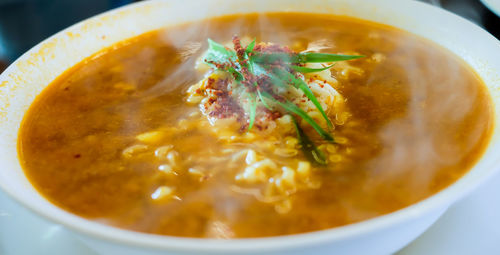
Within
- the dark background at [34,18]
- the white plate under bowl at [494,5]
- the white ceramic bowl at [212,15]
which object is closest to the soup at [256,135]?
the white ceramic bowl at [212,15]

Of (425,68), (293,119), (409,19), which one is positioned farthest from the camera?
(409,19)

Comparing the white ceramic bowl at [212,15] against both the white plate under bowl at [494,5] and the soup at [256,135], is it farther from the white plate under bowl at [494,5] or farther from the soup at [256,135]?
the white plate under bowl at [494,5]

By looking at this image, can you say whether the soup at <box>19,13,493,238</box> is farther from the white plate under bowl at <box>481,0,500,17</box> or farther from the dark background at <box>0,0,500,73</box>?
the dark background at <box>0,0,500,73</box>

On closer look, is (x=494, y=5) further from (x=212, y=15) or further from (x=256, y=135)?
(x=256, y=135)

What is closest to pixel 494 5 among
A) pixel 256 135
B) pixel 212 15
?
pixel 212 15

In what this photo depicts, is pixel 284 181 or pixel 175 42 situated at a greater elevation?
pixel 175 42

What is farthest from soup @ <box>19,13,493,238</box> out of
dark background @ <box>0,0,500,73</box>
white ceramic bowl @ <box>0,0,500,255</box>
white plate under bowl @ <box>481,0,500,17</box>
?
dark background @ <box>0,0,500,73</box>

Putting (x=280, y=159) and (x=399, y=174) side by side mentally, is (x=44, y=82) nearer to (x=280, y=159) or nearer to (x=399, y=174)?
(x=280, y=159)

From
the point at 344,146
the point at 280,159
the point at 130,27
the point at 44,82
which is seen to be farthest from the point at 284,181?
the point at 130,27
